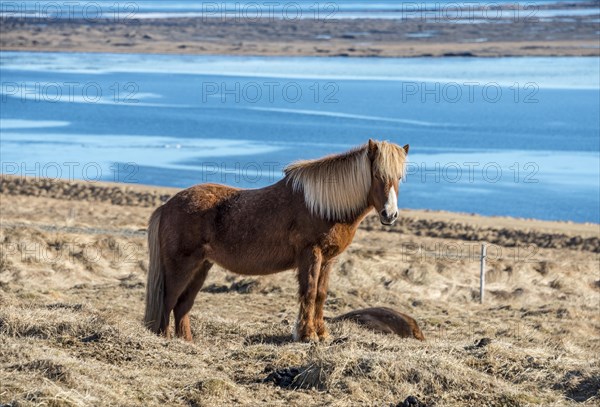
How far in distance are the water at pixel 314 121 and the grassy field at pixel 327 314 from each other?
280 inches

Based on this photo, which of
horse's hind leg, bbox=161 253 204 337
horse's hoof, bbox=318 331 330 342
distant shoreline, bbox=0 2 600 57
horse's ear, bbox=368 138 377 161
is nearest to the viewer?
horse's ear, bbox=368 138 377 161

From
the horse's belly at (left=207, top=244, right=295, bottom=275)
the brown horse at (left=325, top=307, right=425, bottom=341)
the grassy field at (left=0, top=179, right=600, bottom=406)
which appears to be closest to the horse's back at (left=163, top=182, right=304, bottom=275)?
the horse's belly at (left=207, top=244, right=295, bottom=275)

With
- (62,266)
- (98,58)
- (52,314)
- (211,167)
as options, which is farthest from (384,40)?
(52,314)

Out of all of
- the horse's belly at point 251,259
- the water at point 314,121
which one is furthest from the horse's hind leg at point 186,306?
the water at point 314,121

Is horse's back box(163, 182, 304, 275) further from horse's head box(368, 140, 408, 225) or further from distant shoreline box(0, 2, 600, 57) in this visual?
distant shoreline box(0, 2, 600, 57)

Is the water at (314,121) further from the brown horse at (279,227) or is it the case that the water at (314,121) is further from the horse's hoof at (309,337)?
the horse's hoof at (309,337)

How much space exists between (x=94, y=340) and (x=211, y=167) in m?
23.9

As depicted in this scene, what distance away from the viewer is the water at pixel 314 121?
2958 cm

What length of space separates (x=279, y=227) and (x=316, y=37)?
77983mm

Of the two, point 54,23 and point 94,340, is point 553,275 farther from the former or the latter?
point 54,23

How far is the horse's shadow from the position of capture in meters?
8.93

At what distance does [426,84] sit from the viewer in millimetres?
54938

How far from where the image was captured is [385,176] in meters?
8.41

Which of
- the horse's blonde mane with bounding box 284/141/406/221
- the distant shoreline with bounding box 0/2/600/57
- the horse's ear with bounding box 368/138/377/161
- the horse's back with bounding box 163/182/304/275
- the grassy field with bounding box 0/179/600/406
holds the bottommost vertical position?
the distant shoreline with bounding box 0/2/600/57
